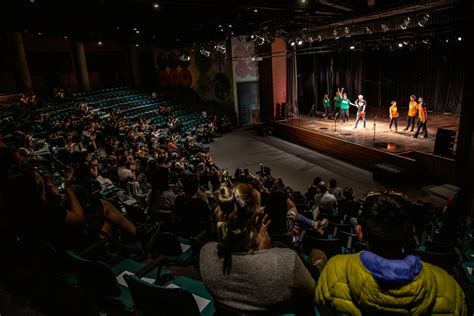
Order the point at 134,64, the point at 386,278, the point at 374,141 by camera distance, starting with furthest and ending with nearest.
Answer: the point at 134,64 → the point at 374,141 → the point at 386,278

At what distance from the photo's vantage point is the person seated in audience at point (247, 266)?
4.92 ft

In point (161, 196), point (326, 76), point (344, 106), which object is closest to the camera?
point (161, 196)

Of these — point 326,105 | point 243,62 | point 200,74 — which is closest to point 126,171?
point 326,105

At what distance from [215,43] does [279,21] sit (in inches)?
148

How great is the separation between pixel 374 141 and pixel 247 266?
11.2 meters

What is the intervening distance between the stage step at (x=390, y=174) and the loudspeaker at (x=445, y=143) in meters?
1.06

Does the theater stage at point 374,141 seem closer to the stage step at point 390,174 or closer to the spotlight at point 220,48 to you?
the stage step at point 390,174

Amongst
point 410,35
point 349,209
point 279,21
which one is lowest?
point 349,209

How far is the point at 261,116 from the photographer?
19344mm

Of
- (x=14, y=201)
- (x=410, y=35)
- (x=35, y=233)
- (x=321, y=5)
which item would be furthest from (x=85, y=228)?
(x=410, y=35)

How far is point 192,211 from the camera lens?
3305 mm

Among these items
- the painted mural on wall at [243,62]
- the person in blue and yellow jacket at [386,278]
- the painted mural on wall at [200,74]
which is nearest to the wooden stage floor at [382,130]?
the painted mural on wall at [243,62]

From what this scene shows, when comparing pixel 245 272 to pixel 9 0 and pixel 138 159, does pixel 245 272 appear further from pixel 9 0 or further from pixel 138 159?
pixel 9 0

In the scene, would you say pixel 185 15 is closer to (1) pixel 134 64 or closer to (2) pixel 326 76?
(2) pixel 326 76
